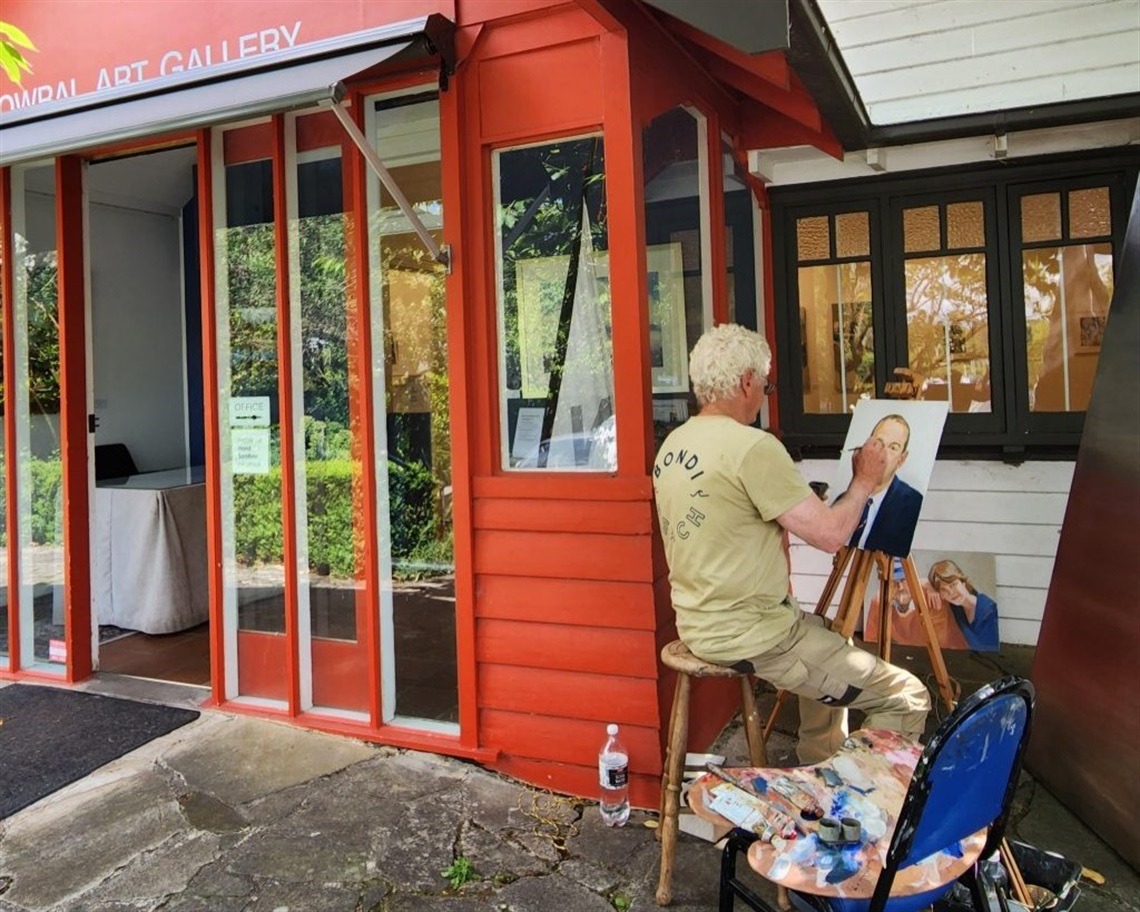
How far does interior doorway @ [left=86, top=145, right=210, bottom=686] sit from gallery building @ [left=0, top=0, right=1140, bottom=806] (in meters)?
0.05

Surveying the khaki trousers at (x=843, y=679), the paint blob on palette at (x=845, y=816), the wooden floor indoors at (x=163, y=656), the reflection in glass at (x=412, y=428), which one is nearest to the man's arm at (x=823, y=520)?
the khaki trousers at (x=843, y=679)

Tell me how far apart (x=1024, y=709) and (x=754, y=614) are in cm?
84

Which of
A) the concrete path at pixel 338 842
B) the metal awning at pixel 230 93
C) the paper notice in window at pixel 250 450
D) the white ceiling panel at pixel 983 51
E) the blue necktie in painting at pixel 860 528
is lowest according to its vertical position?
the concrete path at pixel 338 842

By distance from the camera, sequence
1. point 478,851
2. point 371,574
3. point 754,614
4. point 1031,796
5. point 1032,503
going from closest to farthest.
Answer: point 754,614 < point 478,851 < point 1031,796 < point 371,574 < point 1032,503

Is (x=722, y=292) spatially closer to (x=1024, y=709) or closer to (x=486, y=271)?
(x=486, y=271)

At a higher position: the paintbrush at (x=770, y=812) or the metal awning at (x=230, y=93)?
the metal awning at (x=230, y=93)

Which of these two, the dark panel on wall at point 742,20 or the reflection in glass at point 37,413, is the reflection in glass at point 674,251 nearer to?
the dark panel on wall at point 742,20

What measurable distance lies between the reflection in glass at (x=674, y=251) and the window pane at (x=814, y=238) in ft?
3.62

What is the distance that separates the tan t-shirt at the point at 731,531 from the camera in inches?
90.8

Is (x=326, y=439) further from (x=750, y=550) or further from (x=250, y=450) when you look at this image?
(x=750, y=550)

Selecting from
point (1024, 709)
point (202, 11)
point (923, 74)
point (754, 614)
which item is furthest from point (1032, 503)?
point (202, 11)

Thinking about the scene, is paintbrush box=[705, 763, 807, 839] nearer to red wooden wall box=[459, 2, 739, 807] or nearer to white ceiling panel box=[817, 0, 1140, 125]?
red wooden wall box=[459, 2, 739, 807]

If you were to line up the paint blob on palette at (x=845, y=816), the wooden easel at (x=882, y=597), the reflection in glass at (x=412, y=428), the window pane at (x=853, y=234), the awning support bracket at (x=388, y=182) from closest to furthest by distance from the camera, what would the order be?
the paint blob on palette at (x=845, y=816) < the awning support bracket at (x=388, y=182) < the wooden easel at (x=882, y=597) < the reflection in glass at (x=412, y=428) < the window pane at (x=853, y=234)

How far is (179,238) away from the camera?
631 cm
